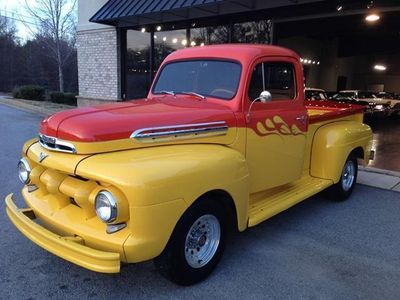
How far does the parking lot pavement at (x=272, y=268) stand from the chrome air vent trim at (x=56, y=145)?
1158 mm

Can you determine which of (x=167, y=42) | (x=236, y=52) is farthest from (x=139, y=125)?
(x=167, y=42)

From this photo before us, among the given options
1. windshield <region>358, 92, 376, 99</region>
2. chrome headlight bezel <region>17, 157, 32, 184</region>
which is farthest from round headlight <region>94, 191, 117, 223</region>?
windshield <region>358, 92, 376, 99</region>

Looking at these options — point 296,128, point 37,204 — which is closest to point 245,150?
point 296,128

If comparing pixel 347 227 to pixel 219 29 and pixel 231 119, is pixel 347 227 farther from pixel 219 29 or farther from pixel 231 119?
pixel 219 29

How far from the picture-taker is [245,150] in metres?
4.07

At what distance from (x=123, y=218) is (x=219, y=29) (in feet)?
31.4

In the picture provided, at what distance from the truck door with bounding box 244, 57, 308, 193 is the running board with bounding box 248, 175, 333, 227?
0.54 ft

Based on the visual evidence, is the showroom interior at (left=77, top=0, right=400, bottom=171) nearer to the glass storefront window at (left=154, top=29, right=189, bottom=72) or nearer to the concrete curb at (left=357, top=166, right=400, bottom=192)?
the glass storefront window at (left=154, top=29, right=189, bottom=72)

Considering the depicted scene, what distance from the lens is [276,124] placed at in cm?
439

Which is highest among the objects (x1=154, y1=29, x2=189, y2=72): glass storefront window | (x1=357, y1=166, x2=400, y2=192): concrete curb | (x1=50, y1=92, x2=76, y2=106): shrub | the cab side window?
(x1=154, y1=29, x2=189, y2=72): glass storefront window

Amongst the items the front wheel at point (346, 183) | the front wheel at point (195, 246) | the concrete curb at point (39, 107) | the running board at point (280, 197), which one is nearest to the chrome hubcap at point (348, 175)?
the front wheel at point (346, 183)

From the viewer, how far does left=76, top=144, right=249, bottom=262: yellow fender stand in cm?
285

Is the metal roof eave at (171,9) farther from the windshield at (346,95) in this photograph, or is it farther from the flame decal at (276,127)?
the windshield at (346,95)

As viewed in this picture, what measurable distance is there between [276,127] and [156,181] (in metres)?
1.94
